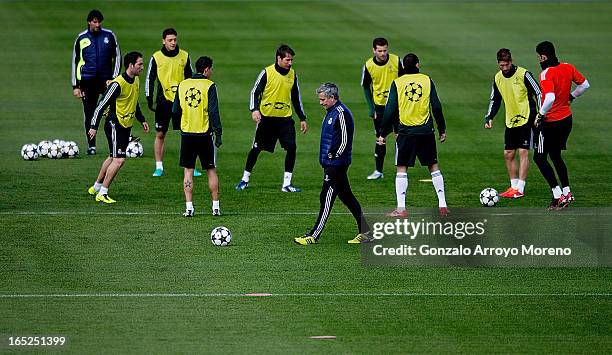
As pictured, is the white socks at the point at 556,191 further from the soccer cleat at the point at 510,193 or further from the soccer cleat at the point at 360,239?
the soccer cleat at the point at 360,239

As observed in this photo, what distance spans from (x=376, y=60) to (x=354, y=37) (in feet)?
58.0

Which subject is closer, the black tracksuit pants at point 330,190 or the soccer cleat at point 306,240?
the black tracksuit pants at point 330,190

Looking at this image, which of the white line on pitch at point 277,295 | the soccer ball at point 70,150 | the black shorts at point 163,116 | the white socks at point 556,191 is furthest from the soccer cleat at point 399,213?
the soccer ball at point 70,150

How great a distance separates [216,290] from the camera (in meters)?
14.9

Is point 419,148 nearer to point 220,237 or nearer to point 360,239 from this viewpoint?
point 360,239

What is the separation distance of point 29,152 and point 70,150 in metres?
0.81

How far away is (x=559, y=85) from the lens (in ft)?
63.5

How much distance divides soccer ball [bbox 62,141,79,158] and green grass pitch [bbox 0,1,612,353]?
205 millimetres

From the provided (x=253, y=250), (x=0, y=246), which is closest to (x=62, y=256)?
(x=0, y=246)

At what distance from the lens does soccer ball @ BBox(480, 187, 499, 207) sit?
19.9 m

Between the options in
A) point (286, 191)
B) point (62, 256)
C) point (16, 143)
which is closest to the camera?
point (62, 256)

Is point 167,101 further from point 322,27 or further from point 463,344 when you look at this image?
point 322,27

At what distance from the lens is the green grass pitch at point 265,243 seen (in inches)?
522

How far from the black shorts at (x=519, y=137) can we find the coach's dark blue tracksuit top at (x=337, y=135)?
452 centimetres
